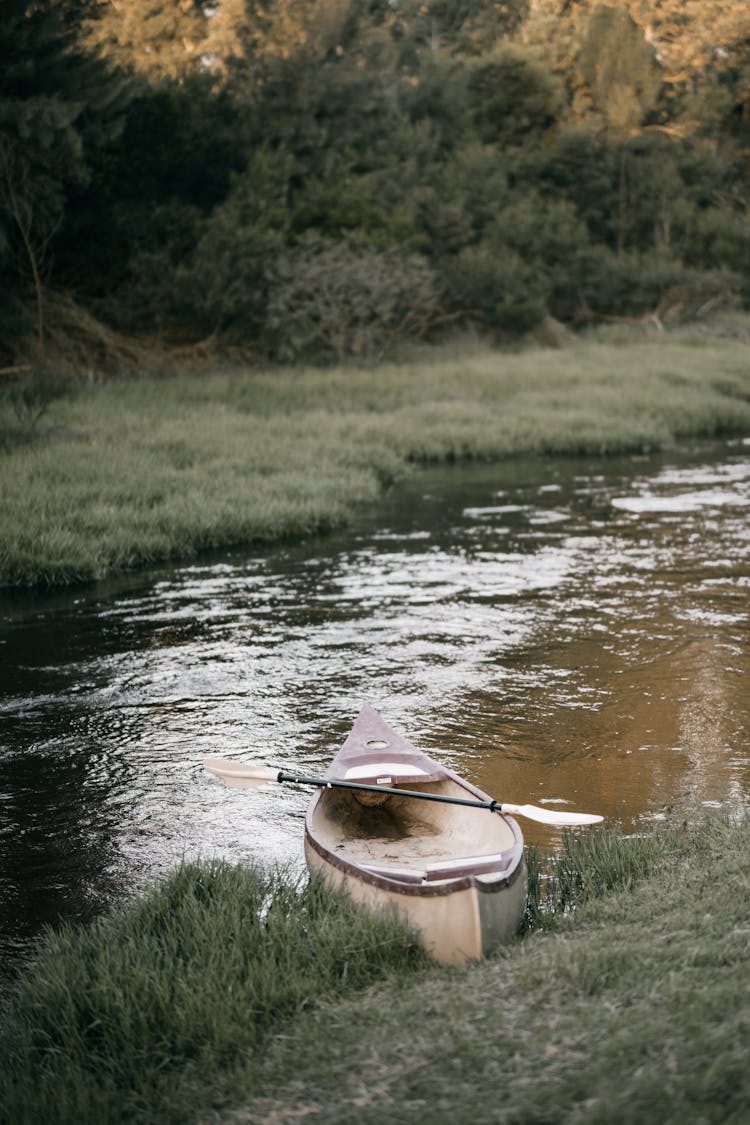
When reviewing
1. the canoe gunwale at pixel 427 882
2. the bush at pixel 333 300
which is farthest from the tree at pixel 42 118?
the canoe gunwale at pixel 427 882

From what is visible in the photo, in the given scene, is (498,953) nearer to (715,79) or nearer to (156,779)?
(156,779)

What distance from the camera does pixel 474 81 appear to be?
4841 cm

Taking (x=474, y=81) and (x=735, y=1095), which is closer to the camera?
(x=735, y=1095)

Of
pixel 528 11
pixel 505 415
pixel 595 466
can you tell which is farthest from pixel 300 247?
pixel 528 11

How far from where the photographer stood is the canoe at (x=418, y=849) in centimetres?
445

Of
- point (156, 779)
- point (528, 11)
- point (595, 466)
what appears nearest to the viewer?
point (156, 779)

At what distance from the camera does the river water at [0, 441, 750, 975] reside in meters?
6.45

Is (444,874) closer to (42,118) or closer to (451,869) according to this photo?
(451,869)

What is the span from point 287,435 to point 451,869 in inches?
607

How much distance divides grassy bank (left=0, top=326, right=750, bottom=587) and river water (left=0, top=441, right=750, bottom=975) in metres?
0.67

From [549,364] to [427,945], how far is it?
26354 millimetres

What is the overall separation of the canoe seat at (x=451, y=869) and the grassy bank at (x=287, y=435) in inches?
317

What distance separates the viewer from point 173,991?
4203mm

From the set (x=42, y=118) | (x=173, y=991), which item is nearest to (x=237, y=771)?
(x=173, y=991)
